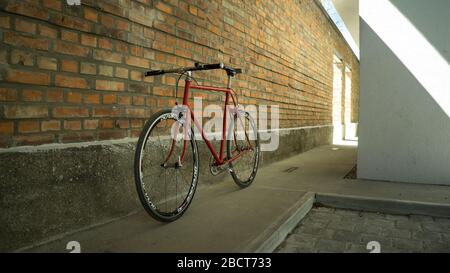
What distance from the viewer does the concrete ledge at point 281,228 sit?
2021mm

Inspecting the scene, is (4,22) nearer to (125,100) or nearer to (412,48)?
(125,100)

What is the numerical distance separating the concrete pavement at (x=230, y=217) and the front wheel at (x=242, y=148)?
150 mm

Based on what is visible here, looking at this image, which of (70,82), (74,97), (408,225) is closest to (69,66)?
(70,82)

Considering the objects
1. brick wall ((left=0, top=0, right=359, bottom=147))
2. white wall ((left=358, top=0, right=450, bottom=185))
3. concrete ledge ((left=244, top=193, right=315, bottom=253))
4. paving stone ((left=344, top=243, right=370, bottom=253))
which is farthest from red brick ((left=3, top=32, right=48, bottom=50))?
white wall ((left=358, top=0, right=450, bottom=185))

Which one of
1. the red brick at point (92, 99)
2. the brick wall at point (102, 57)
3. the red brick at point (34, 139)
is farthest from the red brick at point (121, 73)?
the red brick at point (34, 139)

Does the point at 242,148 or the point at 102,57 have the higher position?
the point at 102,57

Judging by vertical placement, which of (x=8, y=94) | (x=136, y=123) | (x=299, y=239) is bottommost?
(x=299, y=239)

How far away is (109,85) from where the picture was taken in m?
2.44

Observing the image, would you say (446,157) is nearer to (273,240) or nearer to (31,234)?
(273,240)

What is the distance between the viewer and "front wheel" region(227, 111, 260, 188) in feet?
11.6

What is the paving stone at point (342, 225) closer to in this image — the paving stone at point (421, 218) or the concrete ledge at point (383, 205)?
the concrete ledge at point (383, 205)

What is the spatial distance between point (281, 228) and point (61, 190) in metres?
1.54

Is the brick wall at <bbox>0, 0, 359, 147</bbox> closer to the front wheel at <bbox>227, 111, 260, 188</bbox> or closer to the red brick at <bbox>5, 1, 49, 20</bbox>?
the red brick at <bbox>5, 1, 49, 20</bbox>

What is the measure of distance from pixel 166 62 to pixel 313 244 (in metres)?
2.02
